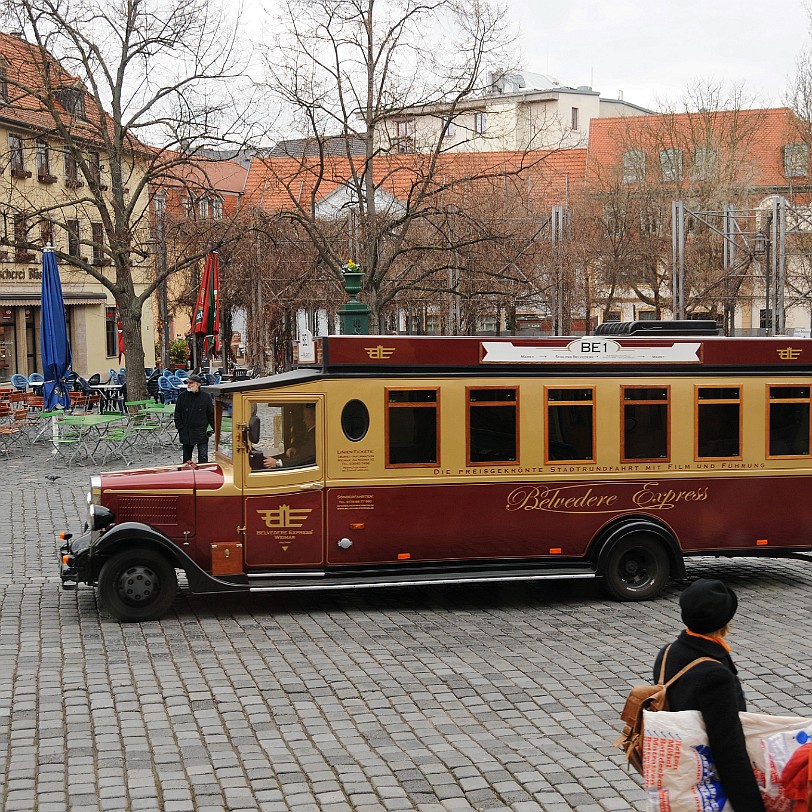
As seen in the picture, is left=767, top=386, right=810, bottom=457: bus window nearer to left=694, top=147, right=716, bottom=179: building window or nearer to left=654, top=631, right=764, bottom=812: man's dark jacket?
left=654, top=631, right=764, bottom=812: man's dark jacket

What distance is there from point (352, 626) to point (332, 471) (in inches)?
53.9

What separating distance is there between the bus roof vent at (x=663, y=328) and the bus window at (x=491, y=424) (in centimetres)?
178

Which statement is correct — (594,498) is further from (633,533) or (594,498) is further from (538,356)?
(538,356)

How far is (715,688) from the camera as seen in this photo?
3969mm

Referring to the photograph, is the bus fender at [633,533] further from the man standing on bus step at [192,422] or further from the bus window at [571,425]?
the man standing on bus step at [192,422]

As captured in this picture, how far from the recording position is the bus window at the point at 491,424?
10.6 metres

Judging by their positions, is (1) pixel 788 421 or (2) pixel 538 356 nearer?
(2) pixel 538 356

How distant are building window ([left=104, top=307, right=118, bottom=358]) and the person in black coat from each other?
51239 millimetres

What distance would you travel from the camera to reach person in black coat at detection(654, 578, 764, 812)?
3.93 meters

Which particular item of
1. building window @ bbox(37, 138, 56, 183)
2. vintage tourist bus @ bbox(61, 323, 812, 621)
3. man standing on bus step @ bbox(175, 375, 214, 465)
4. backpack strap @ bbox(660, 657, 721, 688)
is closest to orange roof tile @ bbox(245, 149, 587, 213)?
man standing on bus step @ bbox(175, 375, 214, 465)

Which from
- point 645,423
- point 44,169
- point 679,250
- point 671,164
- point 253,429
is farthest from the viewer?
point 671,164

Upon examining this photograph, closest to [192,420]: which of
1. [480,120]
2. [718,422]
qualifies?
[718,422]

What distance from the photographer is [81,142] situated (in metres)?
30.4

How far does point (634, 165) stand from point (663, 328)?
37.0 m
